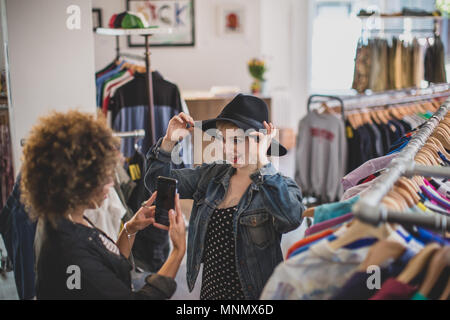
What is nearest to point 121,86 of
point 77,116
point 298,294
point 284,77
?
point 77,116

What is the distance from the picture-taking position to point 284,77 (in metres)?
7.16

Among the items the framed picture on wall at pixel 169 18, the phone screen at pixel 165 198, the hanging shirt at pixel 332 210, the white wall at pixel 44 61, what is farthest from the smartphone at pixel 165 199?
the framed picture on wall at pixel 169 18

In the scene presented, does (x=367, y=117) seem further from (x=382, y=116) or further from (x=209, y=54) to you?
(x=209, y=54)

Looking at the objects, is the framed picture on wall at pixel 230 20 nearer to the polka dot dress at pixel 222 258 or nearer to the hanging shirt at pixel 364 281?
the polka dot dress at pixel 222 258

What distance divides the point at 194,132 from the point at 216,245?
362mm

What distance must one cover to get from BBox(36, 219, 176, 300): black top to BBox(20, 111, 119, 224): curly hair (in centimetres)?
5

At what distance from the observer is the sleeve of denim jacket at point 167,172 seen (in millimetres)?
1519

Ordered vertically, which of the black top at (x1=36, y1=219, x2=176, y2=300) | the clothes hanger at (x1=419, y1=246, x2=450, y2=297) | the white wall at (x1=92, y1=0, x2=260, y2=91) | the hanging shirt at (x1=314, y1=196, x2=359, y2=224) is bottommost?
the black top at (x1=36, y1=219, x2=176, y2=300)

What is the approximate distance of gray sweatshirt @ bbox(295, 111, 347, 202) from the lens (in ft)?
11.5

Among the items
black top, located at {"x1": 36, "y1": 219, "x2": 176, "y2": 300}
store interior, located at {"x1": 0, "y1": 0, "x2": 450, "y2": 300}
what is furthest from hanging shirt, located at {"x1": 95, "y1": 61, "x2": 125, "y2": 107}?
black top, located at {"x1": 36, "y1": 219, "x2": 176, "y2": 300}

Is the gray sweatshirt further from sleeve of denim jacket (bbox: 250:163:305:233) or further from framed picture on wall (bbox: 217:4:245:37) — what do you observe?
framed picture on wall (bbox: 217:4:245:37)

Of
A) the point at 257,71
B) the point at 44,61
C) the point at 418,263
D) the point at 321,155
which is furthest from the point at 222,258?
the point at 257,71

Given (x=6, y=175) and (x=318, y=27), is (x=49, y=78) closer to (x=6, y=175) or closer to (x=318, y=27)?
(x=6, y=175)

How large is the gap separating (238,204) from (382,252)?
67cm
